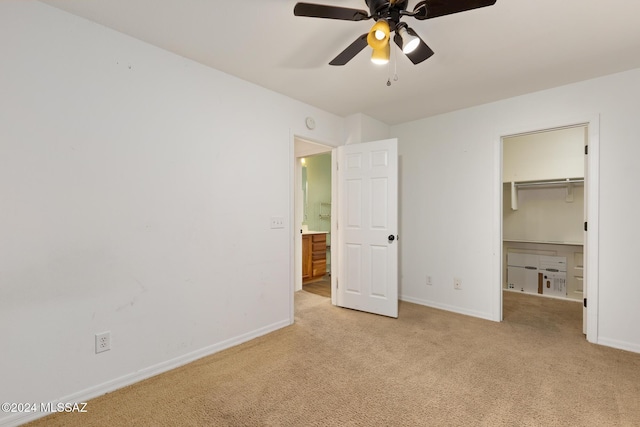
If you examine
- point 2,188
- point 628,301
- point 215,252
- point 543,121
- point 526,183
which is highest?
point 543,121

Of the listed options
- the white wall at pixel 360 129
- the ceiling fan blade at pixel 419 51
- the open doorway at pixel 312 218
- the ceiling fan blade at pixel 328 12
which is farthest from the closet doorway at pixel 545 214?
the ceiling fan blade at pixel 328 12

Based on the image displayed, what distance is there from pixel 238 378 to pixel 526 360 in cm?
228

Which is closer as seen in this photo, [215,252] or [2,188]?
[2,188]

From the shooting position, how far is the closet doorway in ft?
13.5

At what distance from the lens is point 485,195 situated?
337 centimetres

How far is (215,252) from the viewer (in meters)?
2.54

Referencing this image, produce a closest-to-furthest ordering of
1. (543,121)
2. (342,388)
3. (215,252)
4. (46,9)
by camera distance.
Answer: (46,9) < (342,388) < (215,252) < (543,121)

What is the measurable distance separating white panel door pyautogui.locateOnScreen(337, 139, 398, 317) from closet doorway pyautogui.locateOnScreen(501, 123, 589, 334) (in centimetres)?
189

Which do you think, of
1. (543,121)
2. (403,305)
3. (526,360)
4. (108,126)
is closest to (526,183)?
(543,121)

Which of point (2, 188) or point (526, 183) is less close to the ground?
Answer: point (526, 183)

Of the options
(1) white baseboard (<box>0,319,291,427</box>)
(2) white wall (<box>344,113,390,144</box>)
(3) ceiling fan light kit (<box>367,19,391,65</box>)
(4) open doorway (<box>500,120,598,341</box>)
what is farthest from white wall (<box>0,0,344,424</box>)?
(4) open doorway (<box>500,120,598,341</box>)

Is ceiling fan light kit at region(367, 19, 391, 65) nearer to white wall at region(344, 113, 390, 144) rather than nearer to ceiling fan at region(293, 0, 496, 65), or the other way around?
ceiling fan at region(293, 0, 496, 65)

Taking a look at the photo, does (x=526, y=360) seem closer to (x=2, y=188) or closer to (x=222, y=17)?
(x=222, y=17)

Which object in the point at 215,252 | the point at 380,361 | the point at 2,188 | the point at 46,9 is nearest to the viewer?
the point at 2,188
